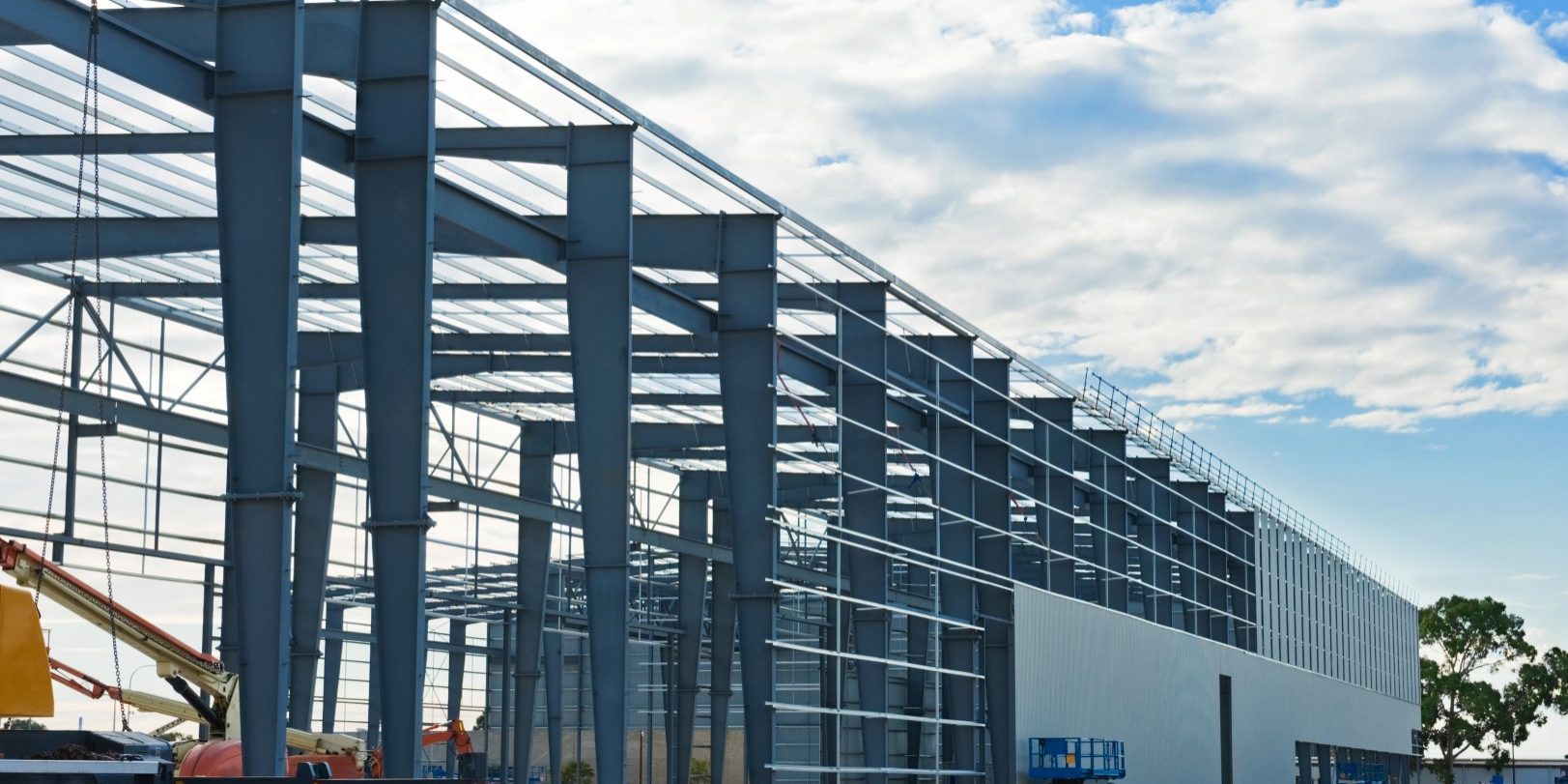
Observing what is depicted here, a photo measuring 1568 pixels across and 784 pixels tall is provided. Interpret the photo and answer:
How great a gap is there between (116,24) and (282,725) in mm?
8373

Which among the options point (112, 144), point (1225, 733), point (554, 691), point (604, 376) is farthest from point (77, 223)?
point (1225, 733)

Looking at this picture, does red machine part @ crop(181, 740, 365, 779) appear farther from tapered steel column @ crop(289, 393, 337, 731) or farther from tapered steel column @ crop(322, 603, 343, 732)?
tapered steel column @ crop(322, 603, 343, 732)

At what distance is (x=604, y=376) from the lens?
3002 centimetres

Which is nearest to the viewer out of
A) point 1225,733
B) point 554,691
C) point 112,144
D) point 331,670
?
point 112,144

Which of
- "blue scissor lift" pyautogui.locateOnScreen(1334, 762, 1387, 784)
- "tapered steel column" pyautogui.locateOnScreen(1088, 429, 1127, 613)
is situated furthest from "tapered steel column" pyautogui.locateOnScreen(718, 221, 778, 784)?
"blue scissor lift" pyautogui.locateOnScreen(1334, 762, 1387, 784)

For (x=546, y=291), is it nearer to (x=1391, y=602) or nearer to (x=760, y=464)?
(x=760, y=464)

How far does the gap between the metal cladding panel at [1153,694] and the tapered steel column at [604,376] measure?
61.7 feet

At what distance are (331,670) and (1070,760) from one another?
76.4 ft

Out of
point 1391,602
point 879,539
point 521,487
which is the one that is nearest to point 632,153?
point 879,539

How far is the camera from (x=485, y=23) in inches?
1045

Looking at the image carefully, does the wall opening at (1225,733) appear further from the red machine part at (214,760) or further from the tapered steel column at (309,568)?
the red machine part at (214,760)

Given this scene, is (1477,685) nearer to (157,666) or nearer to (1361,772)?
(1361,772)

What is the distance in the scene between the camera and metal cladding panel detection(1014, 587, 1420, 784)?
159ft

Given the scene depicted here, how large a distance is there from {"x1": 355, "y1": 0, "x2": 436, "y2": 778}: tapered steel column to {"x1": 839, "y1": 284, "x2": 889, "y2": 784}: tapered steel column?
1798 cm
